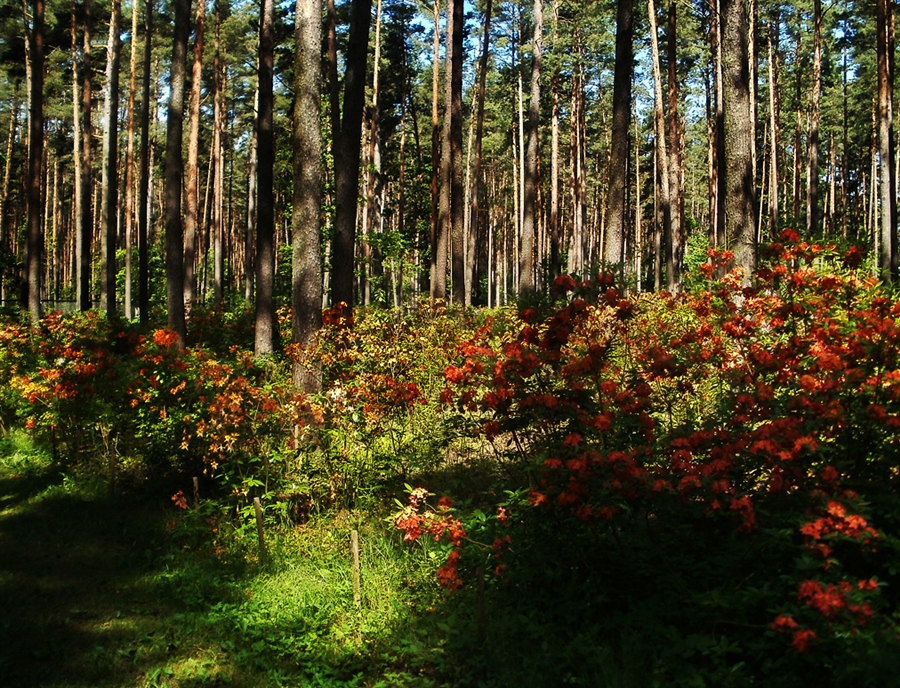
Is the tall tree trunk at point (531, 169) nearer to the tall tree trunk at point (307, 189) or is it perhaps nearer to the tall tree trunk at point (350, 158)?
the tall tree trunk at point (350, 158)

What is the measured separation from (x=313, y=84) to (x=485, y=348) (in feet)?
16.3

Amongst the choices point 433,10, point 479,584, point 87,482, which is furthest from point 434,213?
point 479,584

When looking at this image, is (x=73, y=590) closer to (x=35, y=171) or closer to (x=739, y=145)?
(x=739, y=145)

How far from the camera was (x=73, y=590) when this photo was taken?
6.23m

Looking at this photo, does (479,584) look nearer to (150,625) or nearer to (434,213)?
(150,625)

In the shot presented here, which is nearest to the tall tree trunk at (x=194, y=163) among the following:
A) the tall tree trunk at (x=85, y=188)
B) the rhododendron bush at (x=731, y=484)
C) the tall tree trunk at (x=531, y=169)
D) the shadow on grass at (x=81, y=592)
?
the tall tree trunk at (x=85, y=188)

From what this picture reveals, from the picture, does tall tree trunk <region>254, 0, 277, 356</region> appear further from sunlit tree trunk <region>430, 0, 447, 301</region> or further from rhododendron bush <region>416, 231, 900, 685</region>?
rhododendron bush <region>416, 231, 900, 685</region>

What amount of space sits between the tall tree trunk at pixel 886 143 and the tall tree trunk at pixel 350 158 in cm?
1614

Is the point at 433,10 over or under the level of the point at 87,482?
over

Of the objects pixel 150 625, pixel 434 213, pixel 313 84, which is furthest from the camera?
pixel 434 213

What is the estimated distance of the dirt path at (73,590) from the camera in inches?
196

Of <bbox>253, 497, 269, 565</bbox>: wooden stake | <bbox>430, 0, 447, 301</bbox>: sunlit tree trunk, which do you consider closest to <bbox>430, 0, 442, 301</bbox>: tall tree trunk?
<bbox>430, 0, 447, 301</bbox>: sunlit tree trunk

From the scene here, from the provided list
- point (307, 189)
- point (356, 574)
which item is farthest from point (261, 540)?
point (307, 189)

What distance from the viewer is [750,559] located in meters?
4.45
